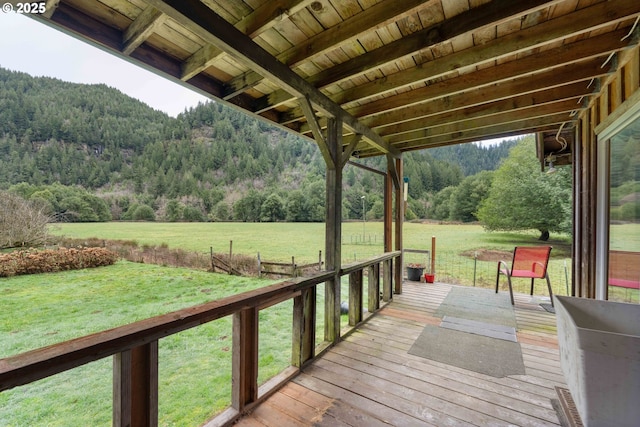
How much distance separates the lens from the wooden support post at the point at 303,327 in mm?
2195

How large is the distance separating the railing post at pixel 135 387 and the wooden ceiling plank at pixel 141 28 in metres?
1.66

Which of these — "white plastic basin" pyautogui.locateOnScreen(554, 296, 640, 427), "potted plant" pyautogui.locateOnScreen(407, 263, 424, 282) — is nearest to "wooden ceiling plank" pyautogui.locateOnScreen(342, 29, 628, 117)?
"white plastic basin" pyautogui.locateOnScreen(554, 296, 640, 427)

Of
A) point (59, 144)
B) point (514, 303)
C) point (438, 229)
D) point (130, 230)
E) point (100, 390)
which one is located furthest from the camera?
point (438, 229)

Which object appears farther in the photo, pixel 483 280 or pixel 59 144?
pixel 59 144

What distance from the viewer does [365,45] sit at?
1896 mm

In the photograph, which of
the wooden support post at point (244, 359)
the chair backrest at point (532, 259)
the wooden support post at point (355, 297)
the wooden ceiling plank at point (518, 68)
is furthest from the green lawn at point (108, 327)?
the chair backrest at point (532, 259)

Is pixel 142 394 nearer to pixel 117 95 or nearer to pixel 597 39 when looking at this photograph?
pixel 597 39

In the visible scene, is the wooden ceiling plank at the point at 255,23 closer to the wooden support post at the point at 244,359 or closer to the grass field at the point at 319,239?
the wooden support post at the point at 244,359

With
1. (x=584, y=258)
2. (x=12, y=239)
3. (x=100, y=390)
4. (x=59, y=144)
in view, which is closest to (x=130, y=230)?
(x=59, y=144)

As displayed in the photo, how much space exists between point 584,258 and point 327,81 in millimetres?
3539

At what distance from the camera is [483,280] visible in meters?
7.55

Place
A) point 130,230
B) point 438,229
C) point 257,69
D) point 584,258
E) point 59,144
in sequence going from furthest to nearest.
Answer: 1. point 438,229
2. point 130,230
3. point 59,144
4. point 584,258
5. point 257,69

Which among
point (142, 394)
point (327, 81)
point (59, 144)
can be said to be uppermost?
point (59, 144)

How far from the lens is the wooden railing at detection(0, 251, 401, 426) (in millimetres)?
897
